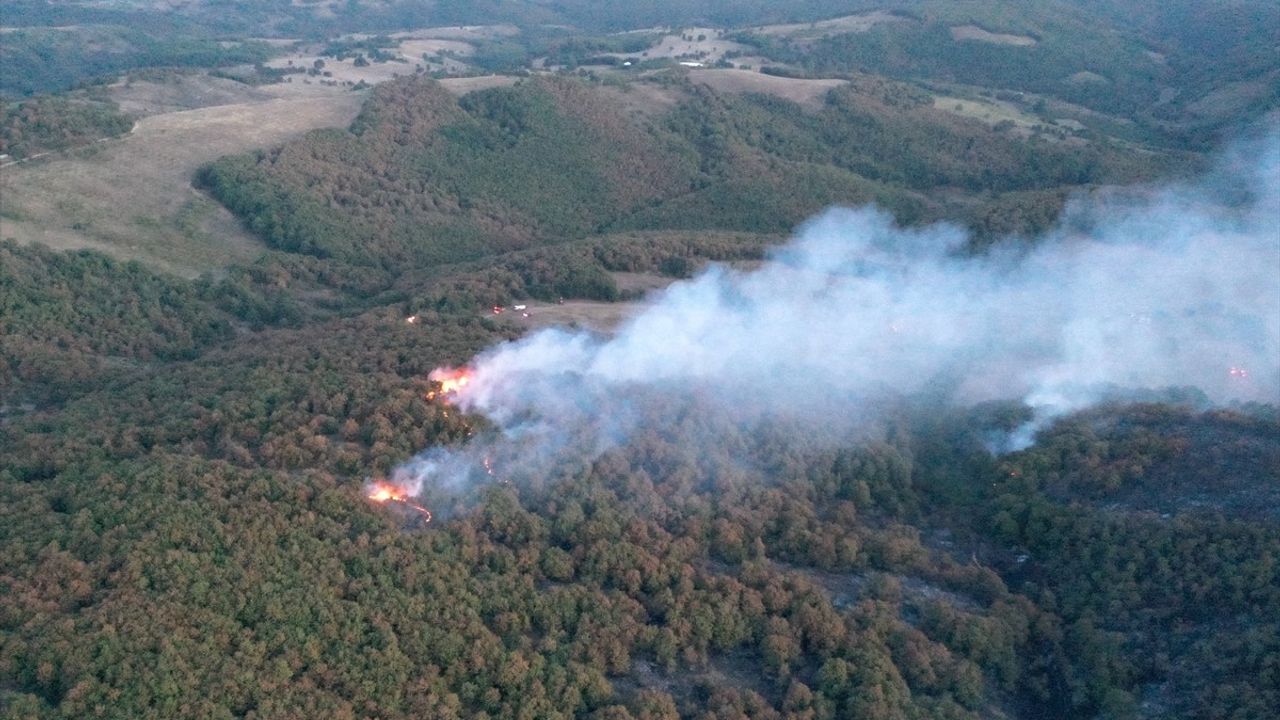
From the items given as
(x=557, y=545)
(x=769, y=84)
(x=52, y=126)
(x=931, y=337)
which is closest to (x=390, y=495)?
(x=557, y=545)

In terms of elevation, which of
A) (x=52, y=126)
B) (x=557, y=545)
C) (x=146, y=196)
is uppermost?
(x=52, y=126)

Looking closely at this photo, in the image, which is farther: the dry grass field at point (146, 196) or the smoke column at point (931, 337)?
the dry grass field at point (146, 196)

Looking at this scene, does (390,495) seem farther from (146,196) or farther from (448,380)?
Answer: (146,196)

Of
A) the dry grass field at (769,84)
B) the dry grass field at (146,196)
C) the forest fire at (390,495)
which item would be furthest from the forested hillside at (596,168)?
the forest fire at (390,495)

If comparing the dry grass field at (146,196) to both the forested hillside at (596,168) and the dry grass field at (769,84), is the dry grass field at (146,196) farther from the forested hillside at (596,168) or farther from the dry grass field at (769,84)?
the dry grass field at (769,84)

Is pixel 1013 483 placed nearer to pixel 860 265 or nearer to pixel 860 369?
pixel 860 369

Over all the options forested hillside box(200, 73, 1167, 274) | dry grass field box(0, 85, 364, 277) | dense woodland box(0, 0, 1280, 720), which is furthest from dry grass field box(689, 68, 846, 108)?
dense woodland box(0, 0, 1280, 720)
